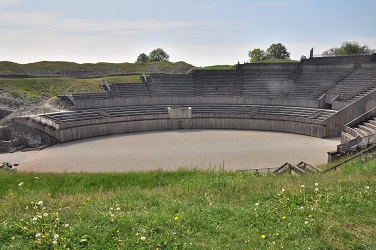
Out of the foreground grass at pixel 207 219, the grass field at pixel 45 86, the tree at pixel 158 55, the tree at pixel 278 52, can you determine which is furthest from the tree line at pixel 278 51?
the foreground grass at pixel 207 219

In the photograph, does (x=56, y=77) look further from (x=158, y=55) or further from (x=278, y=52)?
(x=278, y=52)

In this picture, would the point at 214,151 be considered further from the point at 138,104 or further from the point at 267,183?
the point at 138,104

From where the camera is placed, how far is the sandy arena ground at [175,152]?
18.5 m

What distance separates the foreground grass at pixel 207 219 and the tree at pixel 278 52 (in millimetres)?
73863

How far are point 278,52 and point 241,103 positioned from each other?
50.2m

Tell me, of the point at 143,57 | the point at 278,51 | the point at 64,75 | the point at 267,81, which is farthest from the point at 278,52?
the point at 64,75

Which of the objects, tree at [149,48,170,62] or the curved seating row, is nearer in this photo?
the curved seating row

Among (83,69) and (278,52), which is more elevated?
(278,52)

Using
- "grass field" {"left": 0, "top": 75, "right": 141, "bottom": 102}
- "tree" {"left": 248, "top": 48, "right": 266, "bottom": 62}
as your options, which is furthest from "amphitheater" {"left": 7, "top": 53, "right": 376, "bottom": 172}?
"tree" {"left": 248, "top": 48, "right": 266, "bottom": 62}

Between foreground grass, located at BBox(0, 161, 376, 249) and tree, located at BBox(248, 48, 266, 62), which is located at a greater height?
tree, located at BBox(248, 48, 266, 62)

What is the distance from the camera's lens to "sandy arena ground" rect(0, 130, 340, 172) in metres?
18.5

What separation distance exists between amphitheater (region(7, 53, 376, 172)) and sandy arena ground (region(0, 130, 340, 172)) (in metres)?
1.58

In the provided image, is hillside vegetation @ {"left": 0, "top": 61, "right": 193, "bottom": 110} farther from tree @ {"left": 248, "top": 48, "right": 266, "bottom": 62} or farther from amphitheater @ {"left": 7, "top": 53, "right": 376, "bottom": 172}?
tree @ {"left": 248, "top": 48, "right": 266, "bottom": 62}

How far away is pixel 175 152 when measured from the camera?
70.3 feet
